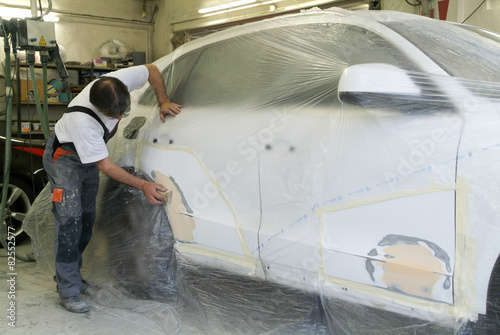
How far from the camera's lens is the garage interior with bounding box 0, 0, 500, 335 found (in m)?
2.18

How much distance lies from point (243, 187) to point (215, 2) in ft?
21.5

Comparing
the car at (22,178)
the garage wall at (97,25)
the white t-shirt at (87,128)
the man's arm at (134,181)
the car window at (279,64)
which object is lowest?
the car at (22,178)

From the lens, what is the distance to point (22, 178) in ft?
13.0

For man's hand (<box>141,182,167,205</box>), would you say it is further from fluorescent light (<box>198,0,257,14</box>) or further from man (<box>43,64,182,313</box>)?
fluorescent light (<box>198,0,257,14</box>)

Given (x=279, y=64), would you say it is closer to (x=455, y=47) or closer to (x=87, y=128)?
(x=455, y=47)

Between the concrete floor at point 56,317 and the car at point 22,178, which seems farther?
the car at point 22,178

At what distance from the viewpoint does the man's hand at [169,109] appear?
2.49 meters

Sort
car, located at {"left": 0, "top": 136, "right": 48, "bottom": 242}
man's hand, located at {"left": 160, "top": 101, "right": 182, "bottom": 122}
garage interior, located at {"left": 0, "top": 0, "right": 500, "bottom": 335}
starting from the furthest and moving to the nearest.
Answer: car, located at {"left": 0, "top": 136, "right": 48, "bottom": 242} < man's hand, located at {"left": 160, "top": 101, "right": 182, "bottom": 122} < garage interior, located at {"left": 0, "top": 0, "right": 500, "bottom": 335}

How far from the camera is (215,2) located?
8.05 metres

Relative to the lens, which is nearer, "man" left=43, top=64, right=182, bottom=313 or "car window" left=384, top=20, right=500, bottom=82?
"car window" left=384, top=20, right=500, bottom=82

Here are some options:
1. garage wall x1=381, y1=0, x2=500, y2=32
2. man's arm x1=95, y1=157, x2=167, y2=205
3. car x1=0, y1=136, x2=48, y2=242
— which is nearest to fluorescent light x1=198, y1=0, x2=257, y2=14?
garage wall x1=381, y1=0, x2=500, y2=32

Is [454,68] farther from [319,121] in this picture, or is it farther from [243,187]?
[243,187]

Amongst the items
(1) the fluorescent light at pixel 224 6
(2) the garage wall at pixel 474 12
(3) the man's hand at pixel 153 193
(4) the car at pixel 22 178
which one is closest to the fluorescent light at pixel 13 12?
(1) the fluorescent light at pixel 224 6

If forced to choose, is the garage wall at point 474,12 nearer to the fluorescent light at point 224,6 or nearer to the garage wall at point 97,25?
the fluorescent light at point 224,6
